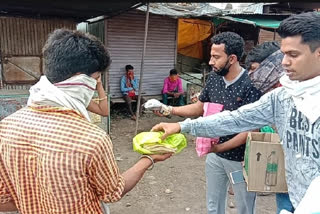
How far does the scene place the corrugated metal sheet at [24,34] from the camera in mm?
6395

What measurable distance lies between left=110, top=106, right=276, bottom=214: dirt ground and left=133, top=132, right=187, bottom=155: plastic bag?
206 centimetres

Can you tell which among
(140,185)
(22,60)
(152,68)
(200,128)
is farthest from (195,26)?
(200,128)

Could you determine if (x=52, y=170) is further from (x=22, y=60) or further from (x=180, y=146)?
(x=22, y=60)

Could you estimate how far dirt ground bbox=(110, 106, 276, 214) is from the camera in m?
3.63

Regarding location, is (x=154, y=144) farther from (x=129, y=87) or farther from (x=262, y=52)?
(x=129, y=87)

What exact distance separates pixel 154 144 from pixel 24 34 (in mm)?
5940

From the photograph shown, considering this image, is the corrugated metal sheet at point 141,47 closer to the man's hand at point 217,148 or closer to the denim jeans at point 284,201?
the man's hand at point 217,148

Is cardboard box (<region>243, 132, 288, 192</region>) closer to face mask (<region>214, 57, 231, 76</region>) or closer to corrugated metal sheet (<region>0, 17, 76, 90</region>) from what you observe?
face mask (<region>214, 57, 231, 76</region>)

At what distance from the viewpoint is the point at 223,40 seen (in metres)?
2.40

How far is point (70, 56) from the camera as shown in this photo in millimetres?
1295

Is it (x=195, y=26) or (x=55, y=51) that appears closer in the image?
(x=55, y=51)

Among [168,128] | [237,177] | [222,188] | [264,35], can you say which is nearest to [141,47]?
[264,35]

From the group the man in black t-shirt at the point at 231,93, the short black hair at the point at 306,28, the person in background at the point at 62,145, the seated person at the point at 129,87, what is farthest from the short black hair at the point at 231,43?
the seated person at the point at 129,87

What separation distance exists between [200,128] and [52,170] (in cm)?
95
